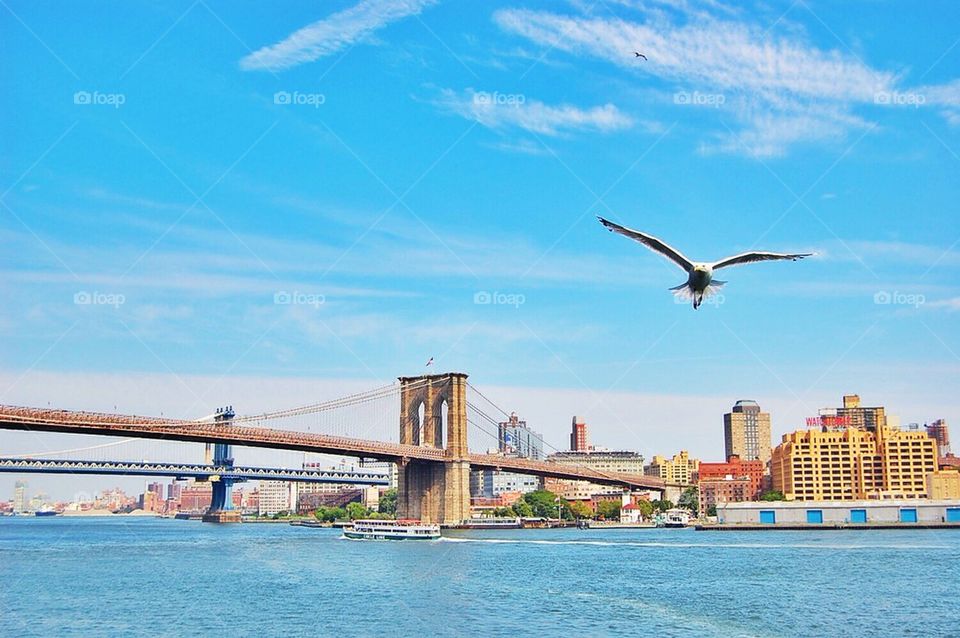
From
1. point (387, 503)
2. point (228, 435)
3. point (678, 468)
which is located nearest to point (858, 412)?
point (678, 468)

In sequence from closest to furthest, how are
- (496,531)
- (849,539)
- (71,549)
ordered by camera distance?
1. (71,549)
2. (849,539)
3. (496,531)

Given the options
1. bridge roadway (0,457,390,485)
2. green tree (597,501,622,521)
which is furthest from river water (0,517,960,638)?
green tree (597,501,622,521)

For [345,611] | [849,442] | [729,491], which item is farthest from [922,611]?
[729,491]

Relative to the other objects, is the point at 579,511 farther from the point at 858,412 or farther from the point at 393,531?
the point at 858,412

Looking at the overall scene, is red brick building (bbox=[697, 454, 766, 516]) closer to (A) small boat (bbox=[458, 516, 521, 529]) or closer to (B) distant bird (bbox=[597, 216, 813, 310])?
(A) small boat (bbox=[458, 516, 521, 529])

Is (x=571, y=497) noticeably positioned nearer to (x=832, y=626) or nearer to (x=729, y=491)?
(x=729, y=491)

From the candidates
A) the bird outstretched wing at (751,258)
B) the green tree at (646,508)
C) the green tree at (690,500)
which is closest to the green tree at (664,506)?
the green tree at (646,508)
